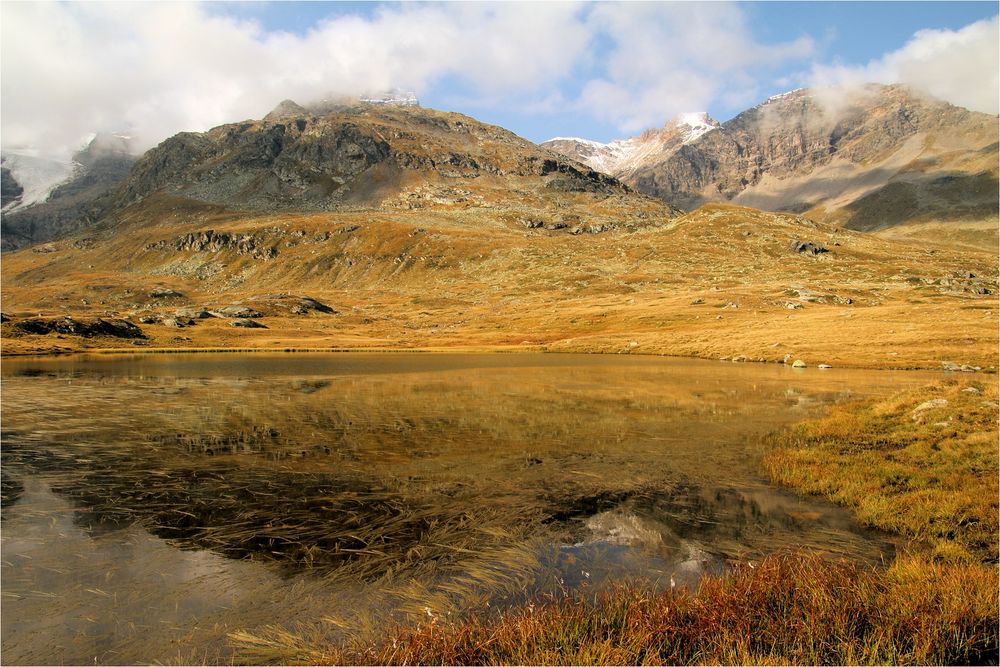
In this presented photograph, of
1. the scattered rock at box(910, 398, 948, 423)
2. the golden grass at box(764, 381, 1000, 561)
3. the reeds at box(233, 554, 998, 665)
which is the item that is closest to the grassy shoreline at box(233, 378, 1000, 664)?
the reeds at box(233, 554, 998, 665)

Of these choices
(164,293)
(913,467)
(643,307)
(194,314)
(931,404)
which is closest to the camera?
(913,467)

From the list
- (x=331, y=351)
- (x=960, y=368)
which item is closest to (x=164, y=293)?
(x=331, y=351)

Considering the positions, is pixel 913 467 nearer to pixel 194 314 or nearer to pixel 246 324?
pixel 246 324

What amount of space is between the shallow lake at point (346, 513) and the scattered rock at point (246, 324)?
80.6m

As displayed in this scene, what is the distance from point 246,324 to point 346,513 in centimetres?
10661

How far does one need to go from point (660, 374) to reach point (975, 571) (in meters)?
42.0

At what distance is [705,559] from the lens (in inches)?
427

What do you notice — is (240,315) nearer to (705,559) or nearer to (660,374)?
(660,374)

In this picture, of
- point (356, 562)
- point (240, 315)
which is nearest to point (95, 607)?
point (356, 562)

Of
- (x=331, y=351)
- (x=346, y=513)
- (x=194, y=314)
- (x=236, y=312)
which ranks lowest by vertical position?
(x=331, y=351)

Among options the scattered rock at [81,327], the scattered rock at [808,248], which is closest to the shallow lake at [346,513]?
the scattered rock at [81,327]

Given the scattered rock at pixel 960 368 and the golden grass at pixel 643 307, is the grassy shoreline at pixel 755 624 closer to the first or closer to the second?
the scattered rock at pixel 960 368

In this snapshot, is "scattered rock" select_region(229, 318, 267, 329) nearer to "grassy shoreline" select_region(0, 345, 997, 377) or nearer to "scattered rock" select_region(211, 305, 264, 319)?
"scattered rock" select_region(211, 305, 264, 319)

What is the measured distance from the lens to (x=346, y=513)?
13.4 meters
